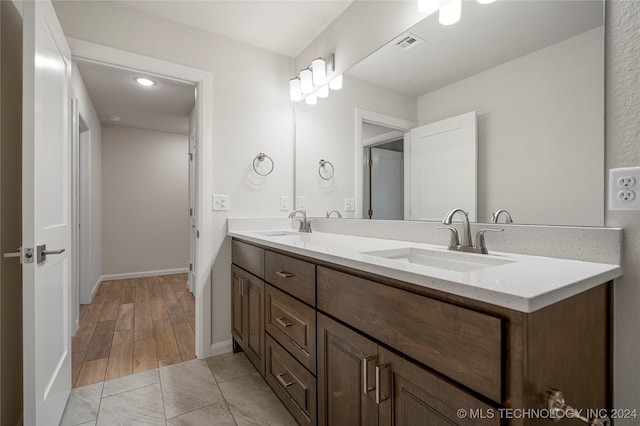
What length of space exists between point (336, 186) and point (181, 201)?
343 centimetres

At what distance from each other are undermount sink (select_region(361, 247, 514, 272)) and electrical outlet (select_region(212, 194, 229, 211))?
1.35m

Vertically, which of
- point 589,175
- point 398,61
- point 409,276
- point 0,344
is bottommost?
point 0,344

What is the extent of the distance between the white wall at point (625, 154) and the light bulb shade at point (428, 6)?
0.70m

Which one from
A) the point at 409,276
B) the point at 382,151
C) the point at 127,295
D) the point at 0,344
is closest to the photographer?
the point at 409,276

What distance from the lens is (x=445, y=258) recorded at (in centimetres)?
117

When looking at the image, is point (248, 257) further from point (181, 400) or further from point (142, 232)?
point (142, 232)

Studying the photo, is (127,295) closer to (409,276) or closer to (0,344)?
(0,344)

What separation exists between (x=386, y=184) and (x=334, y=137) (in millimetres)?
660

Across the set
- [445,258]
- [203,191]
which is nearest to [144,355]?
[203,191]

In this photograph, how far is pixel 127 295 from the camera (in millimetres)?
3557

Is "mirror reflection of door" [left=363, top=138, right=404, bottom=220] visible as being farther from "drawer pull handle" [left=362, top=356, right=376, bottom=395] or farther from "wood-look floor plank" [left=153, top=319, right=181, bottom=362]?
"wood-look floor plank" [left=153, top=319, right=181, bottom=362]

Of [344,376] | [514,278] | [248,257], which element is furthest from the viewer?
[248,257]

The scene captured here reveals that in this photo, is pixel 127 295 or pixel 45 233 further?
pixel 127 295

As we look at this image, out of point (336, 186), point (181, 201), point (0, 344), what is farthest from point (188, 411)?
point (181, 201)
